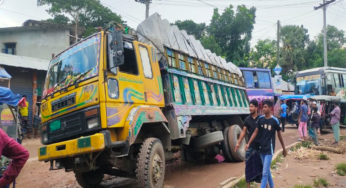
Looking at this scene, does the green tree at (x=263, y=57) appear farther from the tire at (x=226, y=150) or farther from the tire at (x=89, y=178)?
the tire at (x=89, y=178)

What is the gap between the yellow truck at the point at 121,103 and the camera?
396 centimetres

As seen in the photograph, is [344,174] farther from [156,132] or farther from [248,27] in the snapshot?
[248,27]

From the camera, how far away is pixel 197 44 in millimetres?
7262

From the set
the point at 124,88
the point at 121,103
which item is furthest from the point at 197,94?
the point at 121,103

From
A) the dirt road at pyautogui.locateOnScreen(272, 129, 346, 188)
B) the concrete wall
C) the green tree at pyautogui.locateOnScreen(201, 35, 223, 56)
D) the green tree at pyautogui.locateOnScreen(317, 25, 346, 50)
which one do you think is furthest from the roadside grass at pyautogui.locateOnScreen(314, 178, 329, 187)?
the green tree at pyautogui.locateOnScreen(317, 25, 346, 50)

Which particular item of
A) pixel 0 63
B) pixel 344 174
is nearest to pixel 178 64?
pixel 344 174

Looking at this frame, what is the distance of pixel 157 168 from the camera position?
447cm

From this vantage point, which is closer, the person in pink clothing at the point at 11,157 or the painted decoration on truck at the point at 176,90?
the person in pink clothing at the point at 11,157

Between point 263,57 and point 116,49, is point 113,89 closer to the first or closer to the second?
point 116,49

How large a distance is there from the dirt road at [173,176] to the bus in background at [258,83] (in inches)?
391

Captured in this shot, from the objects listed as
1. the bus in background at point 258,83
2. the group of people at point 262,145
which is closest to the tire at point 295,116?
the bus in background at point 258,83

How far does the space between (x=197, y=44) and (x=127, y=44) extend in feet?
9.93

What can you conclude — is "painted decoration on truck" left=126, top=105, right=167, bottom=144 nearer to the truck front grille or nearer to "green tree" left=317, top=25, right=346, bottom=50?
the truck front grille

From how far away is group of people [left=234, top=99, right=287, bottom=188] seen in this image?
14.0ft
